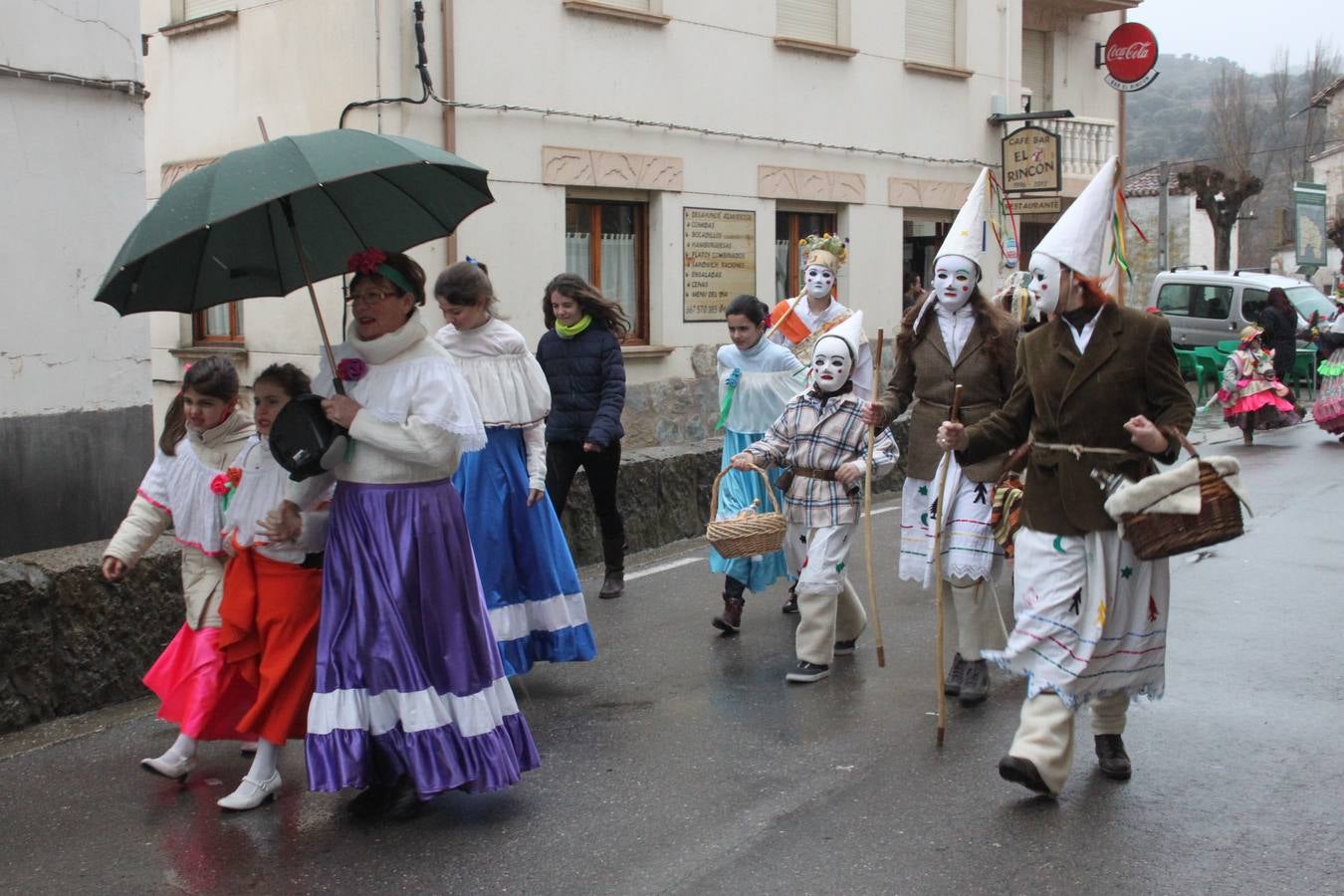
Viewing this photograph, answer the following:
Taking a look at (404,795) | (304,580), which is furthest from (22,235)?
(404,795)

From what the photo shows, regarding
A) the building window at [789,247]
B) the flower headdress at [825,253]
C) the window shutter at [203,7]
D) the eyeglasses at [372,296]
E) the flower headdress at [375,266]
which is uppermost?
the window shutter at [203,7]

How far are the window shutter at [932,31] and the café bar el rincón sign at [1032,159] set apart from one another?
1.34 meters

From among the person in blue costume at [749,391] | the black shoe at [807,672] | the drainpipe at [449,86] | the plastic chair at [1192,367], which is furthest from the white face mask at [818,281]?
the plastic chair at [1192,367]

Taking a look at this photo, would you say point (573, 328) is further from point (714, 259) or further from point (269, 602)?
point (714, 259)

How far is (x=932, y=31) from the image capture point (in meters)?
18.4

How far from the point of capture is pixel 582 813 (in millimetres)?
5031

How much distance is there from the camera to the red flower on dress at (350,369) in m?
4.92

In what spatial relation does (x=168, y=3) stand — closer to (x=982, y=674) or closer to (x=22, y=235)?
(x=22, y=235)

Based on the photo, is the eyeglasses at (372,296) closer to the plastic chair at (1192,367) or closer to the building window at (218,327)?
the building window at (218,327)

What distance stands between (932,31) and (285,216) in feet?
49.0

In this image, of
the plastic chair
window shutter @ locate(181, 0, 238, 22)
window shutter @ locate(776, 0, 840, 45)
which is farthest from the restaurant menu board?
the plastic chair

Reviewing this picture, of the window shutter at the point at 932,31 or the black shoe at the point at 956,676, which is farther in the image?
the window shutter at the point at 932,31

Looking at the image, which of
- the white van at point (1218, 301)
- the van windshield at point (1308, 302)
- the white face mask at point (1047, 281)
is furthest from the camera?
the van windshield at point (1308, 302)

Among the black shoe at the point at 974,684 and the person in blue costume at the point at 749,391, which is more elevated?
the person in blue costume at the point at 749,391
